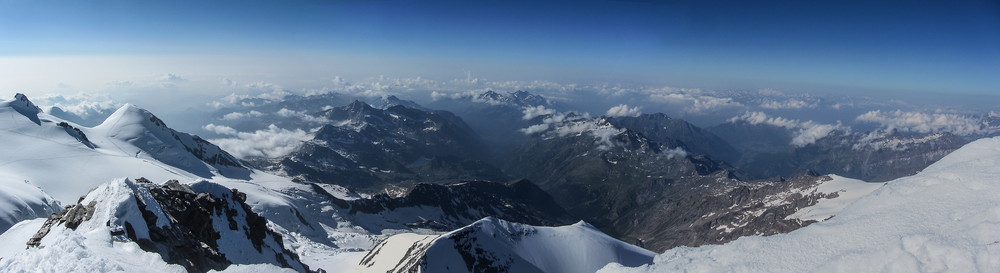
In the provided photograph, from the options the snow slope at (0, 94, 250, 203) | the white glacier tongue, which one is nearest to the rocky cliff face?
the white glacier tongue

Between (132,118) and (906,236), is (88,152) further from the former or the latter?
(906,236)

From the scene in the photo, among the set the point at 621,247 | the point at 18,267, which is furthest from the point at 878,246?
the point at 621,247

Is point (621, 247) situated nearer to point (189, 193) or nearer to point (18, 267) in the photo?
point (189, 193)

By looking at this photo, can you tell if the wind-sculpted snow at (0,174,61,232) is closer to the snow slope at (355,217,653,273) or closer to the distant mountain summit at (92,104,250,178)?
the snow slope at (355,217,653,273)

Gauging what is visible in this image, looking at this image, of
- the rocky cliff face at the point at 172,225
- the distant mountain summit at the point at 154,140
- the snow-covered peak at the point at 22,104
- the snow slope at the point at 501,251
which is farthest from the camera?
the distant mountain summit at the point at 154,140

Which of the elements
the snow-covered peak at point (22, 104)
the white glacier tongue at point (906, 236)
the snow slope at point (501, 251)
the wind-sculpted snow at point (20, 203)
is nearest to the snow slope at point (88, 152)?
the snow-covered peak at point (22, 104)

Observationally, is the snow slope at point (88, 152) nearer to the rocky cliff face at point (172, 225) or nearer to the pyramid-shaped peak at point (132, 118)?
the pyramid-shaped peak at point (132, 118)

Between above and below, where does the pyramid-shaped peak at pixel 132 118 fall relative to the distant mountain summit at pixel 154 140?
above
